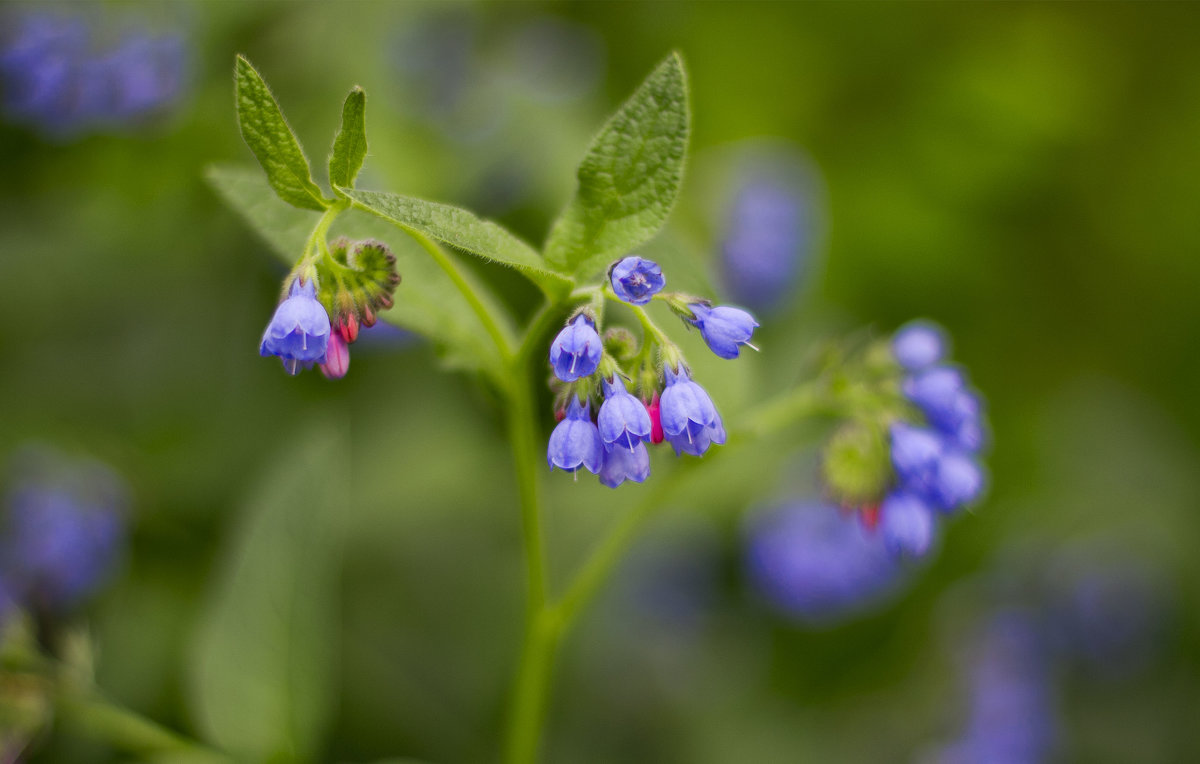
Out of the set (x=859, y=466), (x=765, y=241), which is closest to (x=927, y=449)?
(x=859, y=466)

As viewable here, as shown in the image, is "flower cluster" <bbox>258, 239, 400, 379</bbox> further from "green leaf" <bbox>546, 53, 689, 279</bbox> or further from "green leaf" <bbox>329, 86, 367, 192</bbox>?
"green leaf" <bbox>546, 53, 689, 279</bbox>

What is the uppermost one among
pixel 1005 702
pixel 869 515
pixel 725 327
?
pixel 725 327

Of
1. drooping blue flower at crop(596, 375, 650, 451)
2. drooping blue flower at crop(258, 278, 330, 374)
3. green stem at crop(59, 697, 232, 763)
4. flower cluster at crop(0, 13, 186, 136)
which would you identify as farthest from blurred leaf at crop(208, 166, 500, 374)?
flower cluster at crop(0, 13, 186, 136)

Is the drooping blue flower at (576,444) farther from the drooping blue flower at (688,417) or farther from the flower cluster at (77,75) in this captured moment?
the flower cluster at (77,75)

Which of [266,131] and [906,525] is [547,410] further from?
[266,131]

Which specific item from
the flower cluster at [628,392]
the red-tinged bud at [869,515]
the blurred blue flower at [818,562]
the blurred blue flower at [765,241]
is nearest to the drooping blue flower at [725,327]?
the flower cluster at [628,392]

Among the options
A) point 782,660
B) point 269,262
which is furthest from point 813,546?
point 269,262
